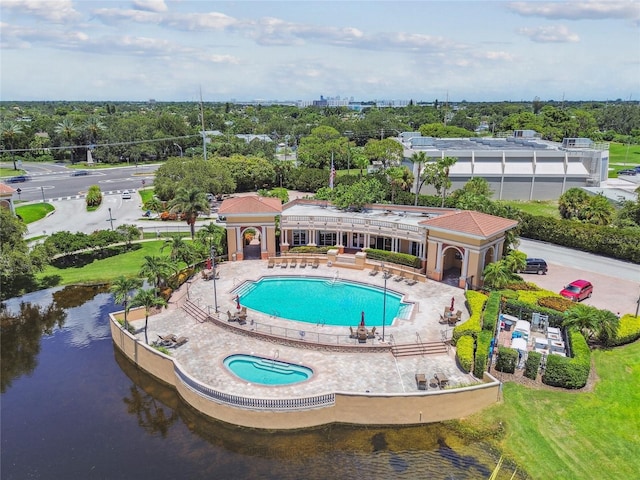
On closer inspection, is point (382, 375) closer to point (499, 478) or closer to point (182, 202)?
point (499, 478)

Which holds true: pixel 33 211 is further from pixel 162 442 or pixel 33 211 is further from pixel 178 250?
pixel 162 442

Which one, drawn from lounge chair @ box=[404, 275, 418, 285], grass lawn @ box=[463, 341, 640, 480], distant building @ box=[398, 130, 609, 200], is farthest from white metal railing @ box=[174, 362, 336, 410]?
distant building @ box=[398, 130, 609, 200]

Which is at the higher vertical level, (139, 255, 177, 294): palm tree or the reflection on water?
(139, 255, 177, 294): palm tree

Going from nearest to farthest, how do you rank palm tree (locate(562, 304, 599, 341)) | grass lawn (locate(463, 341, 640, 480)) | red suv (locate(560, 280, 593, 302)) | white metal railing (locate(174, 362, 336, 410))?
grass lawn (locate(463, 341, 640, 480))
white metal railing (locate(174, 362, 336, 410))
palm tree (locate(562, 304, 599, 341))
red suv (locate(560, 280, 593, 302))

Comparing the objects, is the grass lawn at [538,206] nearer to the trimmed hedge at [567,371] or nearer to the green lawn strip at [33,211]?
the trimmed hedge at [567,371]

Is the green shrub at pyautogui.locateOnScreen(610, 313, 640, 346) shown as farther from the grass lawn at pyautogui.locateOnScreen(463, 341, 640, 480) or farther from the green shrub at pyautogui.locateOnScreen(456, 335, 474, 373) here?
the green shrub at pyautogui.locateOnScreen(456, 335, 474, 373)
